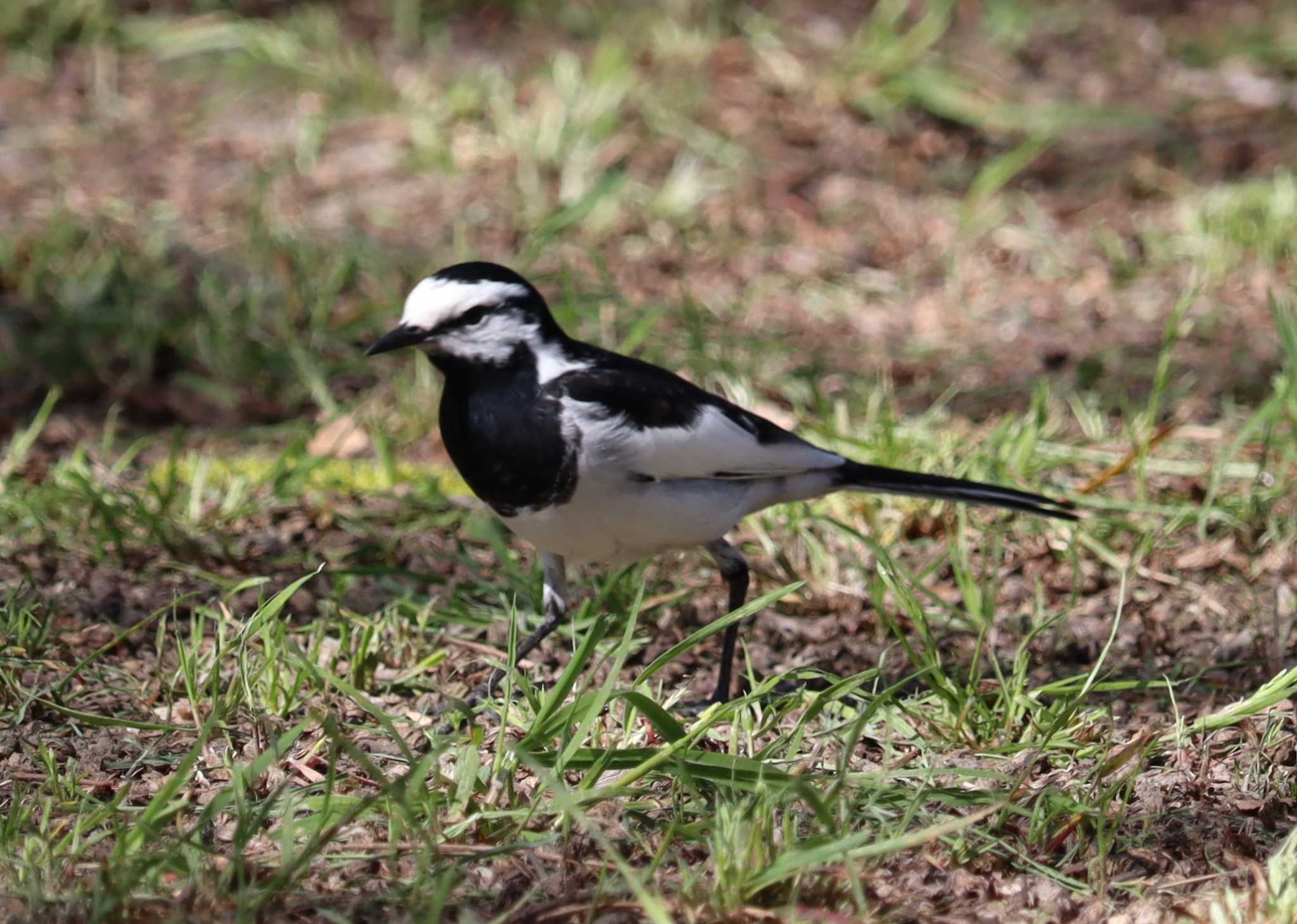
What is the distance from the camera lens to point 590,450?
357 cm

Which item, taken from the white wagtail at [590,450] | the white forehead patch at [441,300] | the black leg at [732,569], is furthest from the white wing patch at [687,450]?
the white forehead patch at [441,300]

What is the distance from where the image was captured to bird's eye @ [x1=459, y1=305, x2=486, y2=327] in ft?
12.2

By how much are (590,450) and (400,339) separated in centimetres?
50

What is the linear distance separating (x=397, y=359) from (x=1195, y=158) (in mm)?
4036

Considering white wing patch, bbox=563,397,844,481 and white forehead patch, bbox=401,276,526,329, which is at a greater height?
white forehead patch, bbox=401,276,526,329

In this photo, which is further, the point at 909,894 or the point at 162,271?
the point at 162,271

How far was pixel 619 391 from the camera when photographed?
3676 mm

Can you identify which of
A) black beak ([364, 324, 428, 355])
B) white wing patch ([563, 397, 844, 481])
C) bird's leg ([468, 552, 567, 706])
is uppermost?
black beak ([364, 324, 428, 355])

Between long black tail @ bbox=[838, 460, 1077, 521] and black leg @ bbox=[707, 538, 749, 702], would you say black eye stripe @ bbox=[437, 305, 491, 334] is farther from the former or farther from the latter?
long black tail @ bbox=[838, 460, 1077, 521]

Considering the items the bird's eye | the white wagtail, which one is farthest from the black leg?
the bird's eye

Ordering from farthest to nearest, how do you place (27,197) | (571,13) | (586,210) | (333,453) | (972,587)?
1. (571,13)
2. (27,197)
3. (586,210)
4. (333,453)
5. (972,587)

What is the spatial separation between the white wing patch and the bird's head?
0.78 ft

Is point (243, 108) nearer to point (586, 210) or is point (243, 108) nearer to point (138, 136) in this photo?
point (138, 136)

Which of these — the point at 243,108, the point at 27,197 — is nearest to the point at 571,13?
the point at 243,108
